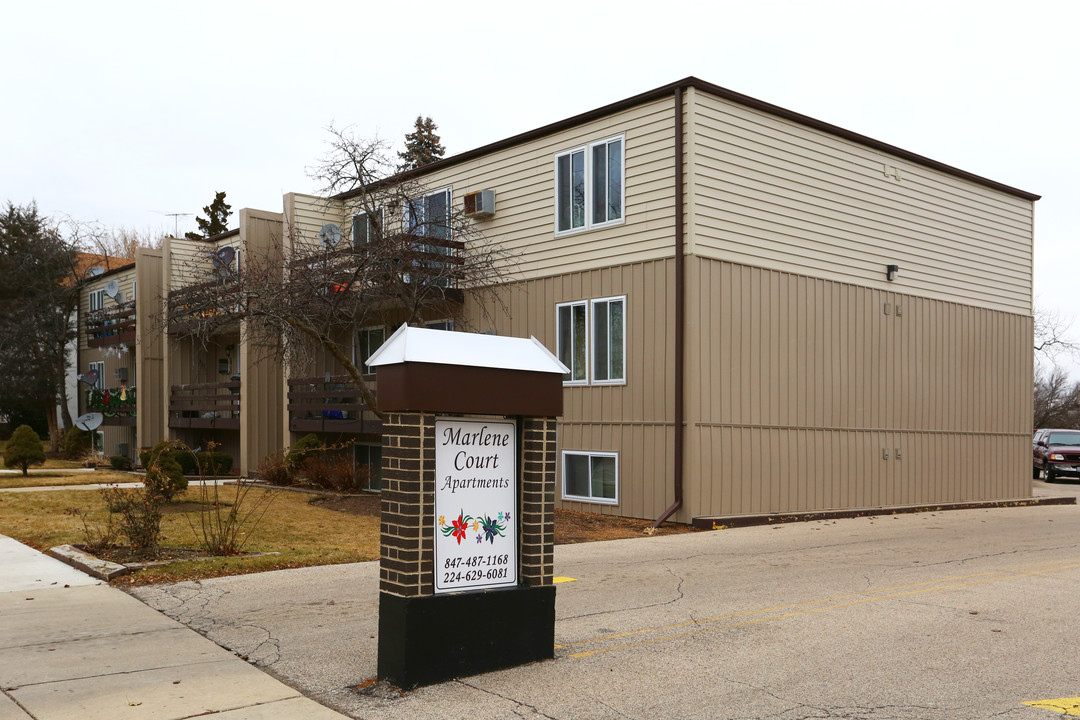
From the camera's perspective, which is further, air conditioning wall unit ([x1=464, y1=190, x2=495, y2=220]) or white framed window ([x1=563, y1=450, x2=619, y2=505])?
air conditioning wall unit ([x1=464, y1=190, x2=495, y2=220])

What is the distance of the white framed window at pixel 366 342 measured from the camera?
21672mm

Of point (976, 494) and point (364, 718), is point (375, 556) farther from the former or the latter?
point (976, 494)

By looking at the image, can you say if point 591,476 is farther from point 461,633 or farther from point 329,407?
point 461,633

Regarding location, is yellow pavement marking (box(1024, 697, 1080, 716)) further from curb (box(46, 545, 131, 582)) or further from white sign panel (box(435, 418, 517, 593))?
curb (box(46, 545, 131, 582))

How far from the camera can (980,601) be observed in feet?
30.1

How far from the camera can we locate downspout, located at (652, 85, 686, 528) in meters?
15.6

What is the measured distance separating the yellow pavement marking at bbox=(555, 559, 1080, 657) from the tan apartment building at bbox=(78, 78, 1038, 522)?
536 cm

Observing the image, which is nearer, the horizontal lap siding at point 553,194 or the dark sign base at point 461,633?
the dark sign base at point 461,633

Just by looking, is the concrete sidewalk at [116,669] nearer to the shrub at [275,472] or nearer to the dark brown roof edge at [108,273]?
the shrub at [275,472]

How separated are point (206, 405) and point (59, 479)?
4498 millimetres

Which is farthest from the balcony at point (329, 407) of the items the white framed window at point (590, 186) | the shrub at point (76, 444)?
the shrub at point (76, 444)

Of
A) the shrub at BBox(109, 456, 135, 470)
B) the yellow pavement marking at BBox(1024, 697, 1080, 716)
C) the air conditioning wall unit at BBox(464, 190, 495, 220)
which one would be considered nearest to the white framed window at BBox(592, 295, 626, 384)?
the air conditioning wall unit at BBox(464, 190, 495, 220)

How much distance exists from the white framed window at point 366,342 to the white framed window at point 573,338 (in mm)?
4994

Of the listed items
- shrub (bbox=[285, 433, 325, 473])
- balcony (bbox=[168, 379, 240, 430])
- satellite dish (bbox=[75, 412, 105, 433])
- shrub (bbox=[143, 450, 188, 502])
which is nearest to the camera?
shrub (bbox=[143, 450, 188, 502])
